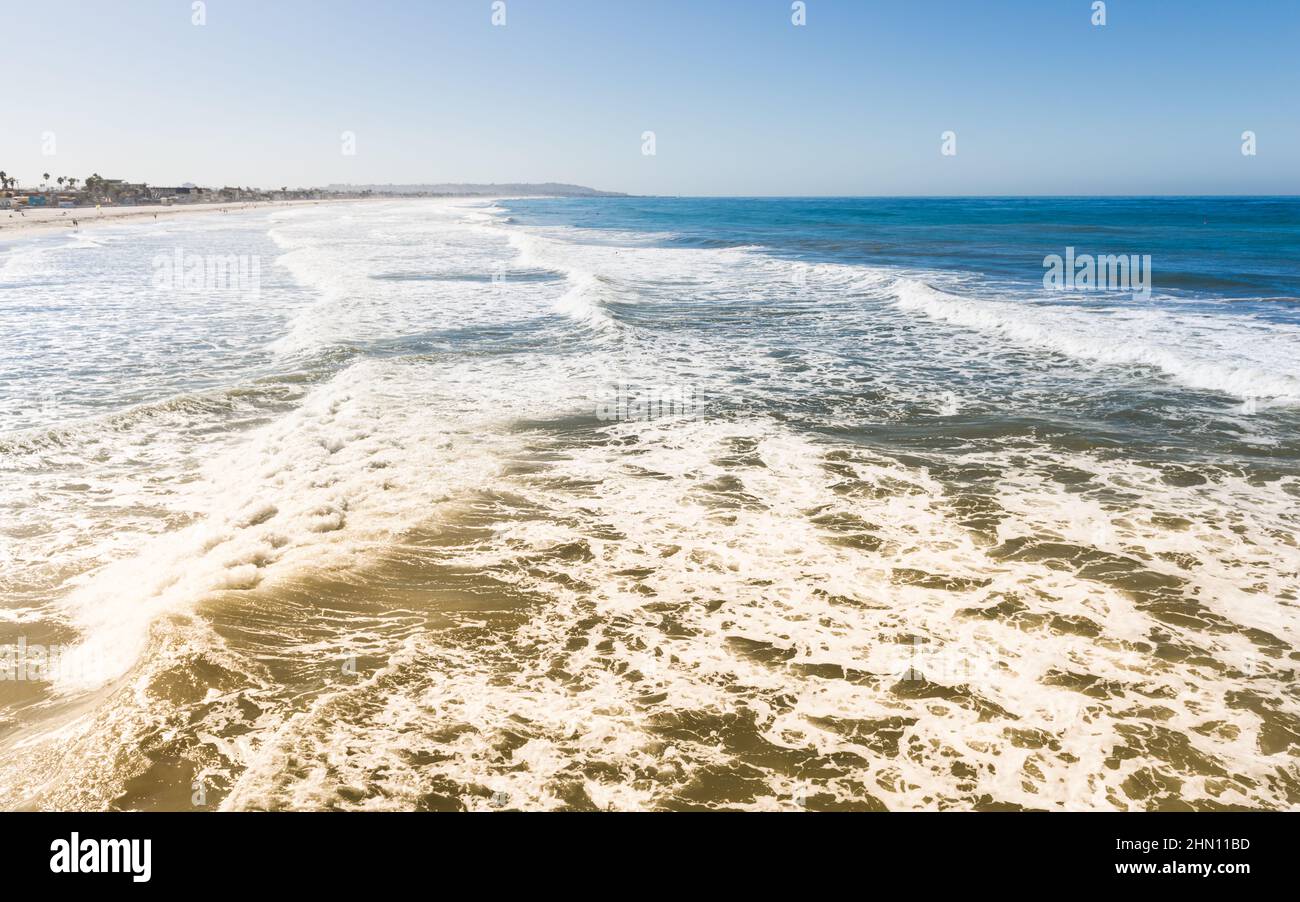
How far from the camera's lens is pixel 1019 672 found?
568 centimetres

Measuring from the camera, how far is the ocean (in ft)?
15.4

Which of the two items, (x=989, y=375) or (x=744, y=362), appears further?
(x=744, y=362)

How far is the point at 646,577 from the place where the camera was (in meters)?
7.16

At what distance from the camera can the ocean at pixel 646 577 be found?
469cm

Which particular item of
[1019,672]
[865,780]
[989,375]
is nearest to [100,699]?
[865,780]

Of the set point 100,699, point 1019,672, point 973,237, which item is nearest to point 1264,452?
point 1019,672

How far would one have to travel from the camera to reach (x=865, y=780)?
15.1 ft
